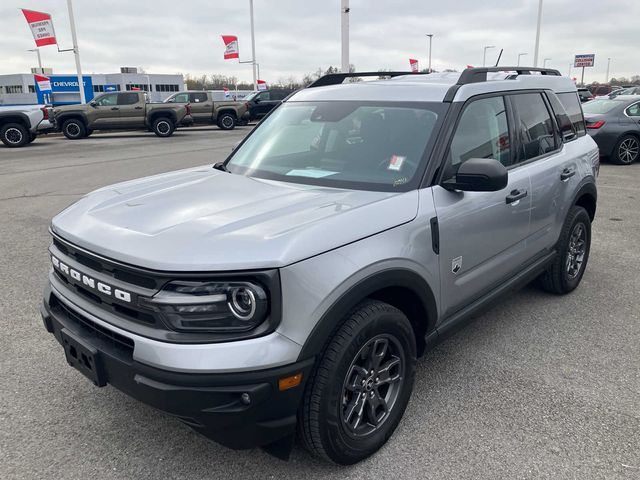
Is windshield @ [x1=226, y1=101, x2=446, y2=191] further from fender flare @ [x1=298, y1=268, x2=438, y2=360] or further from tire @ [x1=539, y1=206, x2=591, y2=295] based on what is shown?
tire @ [x1=539, y1=206, x2=591, y2=295]

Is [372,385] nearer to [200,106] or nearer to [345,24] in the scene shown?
[345,24]

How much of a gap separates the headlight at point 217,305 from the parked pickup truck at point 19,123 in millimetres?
17949

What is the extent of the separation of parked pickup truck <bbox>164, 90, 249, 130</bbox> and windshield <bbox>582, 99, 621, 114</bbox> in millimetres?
16111

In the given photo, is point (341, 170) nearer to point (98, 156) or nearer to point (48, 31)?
point (98, 156)

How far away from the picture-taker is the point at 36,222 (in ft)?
24.2

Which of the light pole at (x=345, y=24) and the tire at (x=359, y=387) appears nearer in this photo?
the tire at (x=359, y=387)

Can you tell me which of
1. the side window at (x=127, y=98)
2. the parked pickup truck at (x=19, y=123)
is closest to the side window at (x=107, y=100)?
the side window at (x=127, y=98)

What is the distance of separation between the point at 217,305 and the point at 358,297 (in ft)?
2.04

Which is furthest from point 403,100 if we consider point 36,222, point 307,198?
point 36,222

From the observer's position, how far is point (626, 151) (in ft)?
41.8

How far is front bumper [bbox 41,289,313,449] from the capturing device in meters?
2.05

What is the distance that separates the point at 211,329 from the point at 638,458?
2.17 m

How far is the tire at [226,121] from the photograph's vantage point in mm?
25289

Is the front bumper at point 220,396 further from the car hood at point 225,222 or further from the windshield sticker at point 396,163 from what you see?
the windshield sticker at point 396,163
